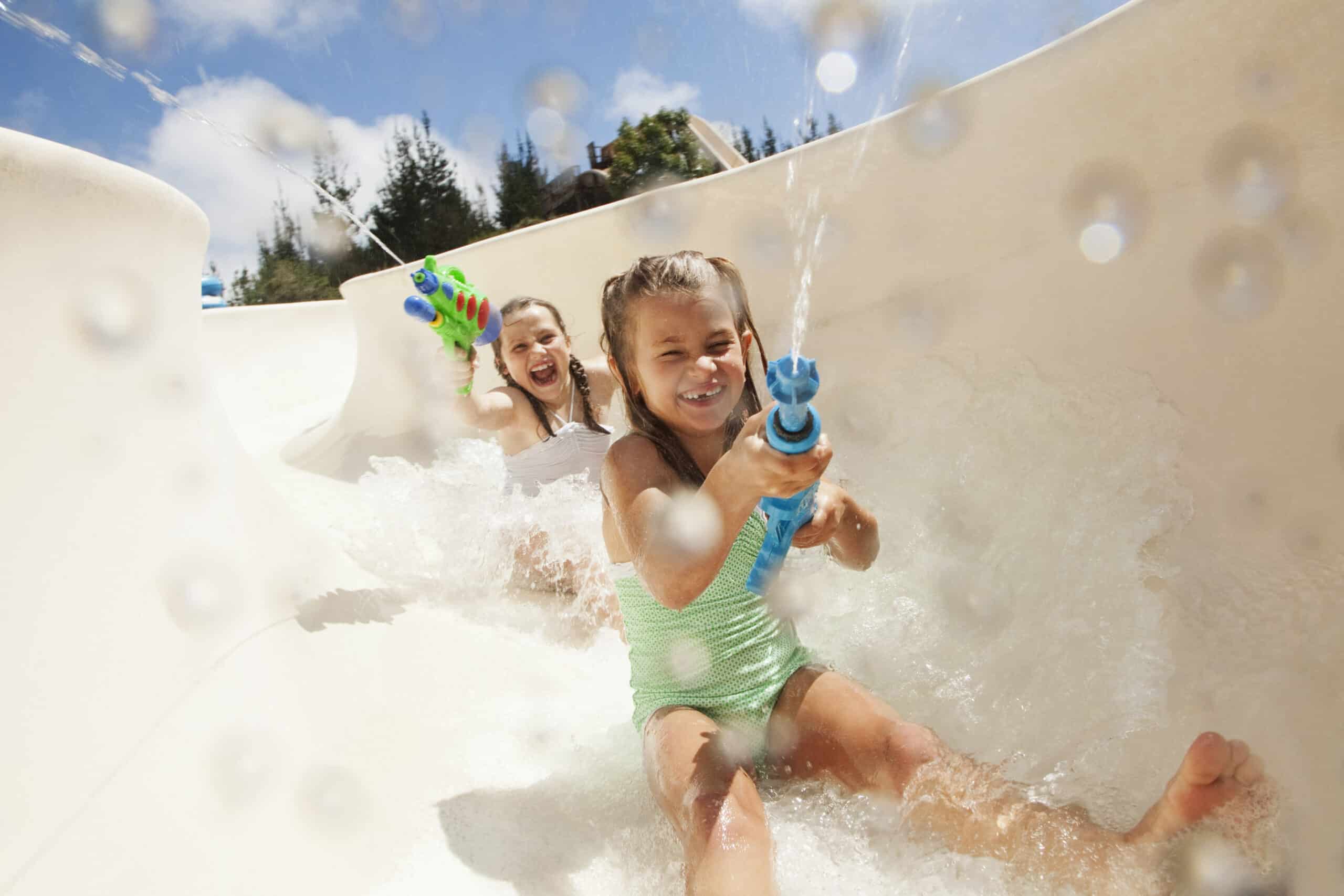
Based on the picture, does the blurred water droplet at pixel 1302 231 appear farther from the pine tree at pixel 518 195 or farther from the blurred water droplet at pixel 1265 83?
the pine tree at pixel 518 195

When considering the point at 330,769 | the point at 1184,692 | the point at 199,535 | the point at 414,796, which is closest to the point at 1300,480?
the point at 1184,692

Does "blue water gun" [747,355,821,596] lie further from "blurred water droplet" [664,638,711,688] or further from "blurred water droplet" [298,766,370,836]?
"blurred water droplet" [298,766,370,836]

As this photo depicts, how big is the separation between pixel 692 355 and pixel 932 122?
3.89 ft

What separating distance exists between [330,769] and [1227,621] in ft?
4.62

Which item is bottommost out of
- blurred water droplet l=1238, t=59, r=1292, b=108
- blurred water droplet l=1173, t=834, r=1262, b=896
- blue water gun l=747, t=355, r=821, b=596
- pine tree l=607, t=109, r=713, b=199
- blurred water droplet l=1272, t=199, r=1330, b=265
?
blurred water droplet l=1173, t=834, r=1262, b=896

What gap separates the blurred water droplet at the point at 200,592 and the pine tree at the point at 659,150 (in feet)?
14.3

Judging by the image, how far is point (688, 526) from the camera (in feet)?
3.36

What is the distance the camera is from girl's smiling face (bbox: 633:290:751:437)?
44.9 inches

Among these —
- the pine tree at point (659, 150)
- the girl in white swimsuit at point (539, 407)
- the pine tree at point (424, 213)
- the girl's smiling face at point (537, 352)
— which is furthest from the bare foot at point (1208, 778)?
the pine tree at point (424, 213)

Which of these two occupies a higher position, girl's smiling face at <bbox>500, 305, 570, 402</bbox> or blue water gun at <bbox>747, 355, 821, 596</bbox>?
girl's smiling face at <bbox>500, 305, 570, 402</bbox>

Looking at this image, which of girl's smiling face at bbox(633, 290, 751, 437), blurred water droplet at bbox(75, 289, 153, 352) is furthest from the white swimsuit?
girl's smiling face at bbox(633, 290, 751, 437)

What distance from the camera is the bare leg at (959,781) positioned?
2.78 feet

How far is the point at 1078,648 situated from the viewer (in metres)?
1.38

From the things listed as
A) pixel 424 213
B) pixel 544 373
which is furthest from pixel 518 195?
pixel 544 373
